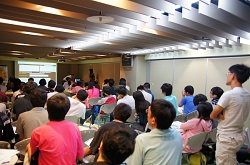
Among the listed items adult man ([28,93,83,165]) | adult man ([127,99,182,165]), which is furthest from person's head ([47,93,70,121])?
adult man ([127,99,182,165])

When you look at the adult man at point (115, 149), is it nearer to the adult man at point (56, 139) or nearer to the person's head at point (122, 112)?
the adult man at point (56, 139)

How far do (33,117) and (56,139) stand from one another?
682 mm

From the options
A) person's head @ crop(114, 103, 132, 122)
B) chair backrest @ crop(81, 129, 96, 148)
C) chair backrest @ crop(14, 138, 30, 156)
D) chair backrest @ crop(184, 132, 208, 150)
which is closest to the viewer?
chair backrest @ crop(14, 138, 30, 156)

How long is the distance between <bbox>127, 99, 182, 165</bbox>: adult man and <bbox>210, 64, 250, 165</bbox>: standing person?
3.01 ft

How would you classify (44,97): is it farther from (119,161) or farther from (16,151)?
(119,161)

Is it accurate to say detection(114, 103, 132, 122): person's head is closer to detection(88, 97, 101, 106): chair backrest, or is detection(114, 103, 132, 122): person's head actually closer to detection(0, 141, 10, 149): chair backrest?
detection(0, 141, 10, 149): chair backrest

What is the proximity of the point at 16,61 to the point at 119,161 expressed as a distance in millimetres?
13271

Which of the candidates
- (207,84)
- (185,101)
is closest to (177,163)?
(185,101)

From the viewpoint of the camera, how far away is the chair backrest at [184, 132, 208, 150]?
9.04 feet

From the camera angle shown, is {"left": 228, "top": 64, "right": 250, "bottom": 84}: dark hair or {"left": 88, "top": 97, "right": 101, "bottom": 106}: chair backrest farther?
{"left": 88, "top": 97, "right": 101, "bottom": 106}: chair backrest

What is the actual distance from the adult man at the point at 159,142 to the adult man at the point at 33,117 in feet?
4.09

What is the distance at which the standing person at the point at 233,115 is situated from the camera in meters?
2.07

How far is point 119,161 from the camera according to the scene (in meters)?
1.09

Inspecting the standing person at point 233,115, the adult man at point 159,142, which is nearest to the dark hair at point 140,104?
the standing person at point 233,115
